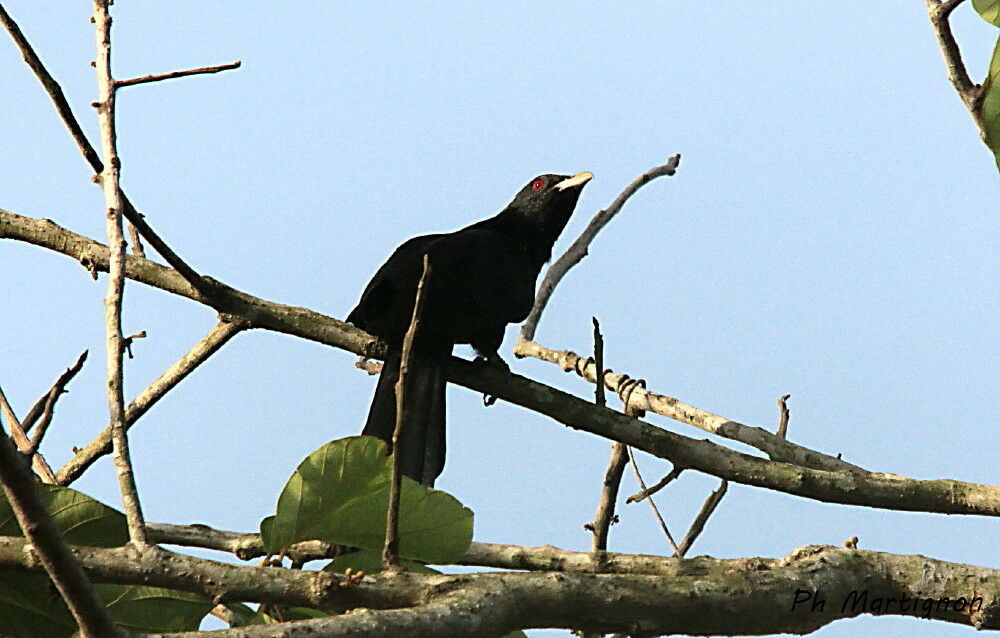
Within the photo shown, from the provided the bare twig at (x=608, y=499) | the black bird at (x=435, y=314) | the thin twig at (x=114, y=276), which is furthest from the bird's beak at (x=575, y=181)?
the thin twig at (x=114, y=276)

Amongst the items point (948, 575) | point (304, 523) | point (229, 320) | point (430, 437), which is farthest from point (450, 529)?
point (430, 437)

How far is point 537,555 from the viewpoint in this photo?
2.97m

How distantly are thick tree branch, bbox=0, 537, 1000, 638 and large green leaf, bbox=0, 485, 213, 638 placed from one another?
15 cm

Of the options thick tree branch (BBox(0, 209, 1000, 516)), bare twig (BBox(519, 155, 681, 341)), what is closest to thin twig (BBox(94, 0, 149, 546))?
thick tree branch (BBox(0, 209, 1000, 516))

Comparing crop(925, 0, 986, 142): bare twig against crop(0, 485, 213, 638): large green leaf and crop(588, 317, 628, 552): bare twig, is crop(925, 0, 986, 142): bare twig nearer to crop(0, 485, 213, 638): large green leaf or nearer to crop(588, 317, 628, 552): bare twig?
crop(588, 317, 628, 552): bare twig

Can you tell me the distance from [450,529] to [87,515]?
0.76 metres

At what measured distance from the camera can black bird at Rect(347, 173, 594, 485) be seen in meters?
4.10

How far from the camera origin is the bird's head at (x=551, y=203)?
6.27 meters

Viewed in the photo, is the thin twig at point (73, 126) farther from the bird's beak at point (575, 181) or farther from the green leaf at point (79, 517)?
the bird's beak at point (575, 181)

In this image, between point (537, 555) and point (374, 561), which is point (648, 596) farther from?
point (537, 555)

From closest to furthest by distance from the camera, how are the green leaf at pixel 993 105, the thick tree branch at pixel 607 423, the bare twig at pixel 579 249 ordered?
the green leaf at pixel 993 105
the thick tree branch at pixel 607 423
the bare twig at pixel 579 249

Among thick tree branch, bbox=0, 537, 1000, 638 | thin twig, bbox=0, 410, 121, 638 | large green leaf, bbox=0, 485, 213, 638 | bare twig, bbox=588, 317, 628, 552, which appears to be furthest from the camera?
bare twig, bbox=588, 317, 628, 552

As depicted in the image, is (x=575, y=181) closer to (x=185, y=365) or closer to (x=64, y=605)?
(x=185, y=365)

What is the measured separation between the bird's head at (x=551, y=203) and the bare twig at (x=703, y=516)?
276 cm
